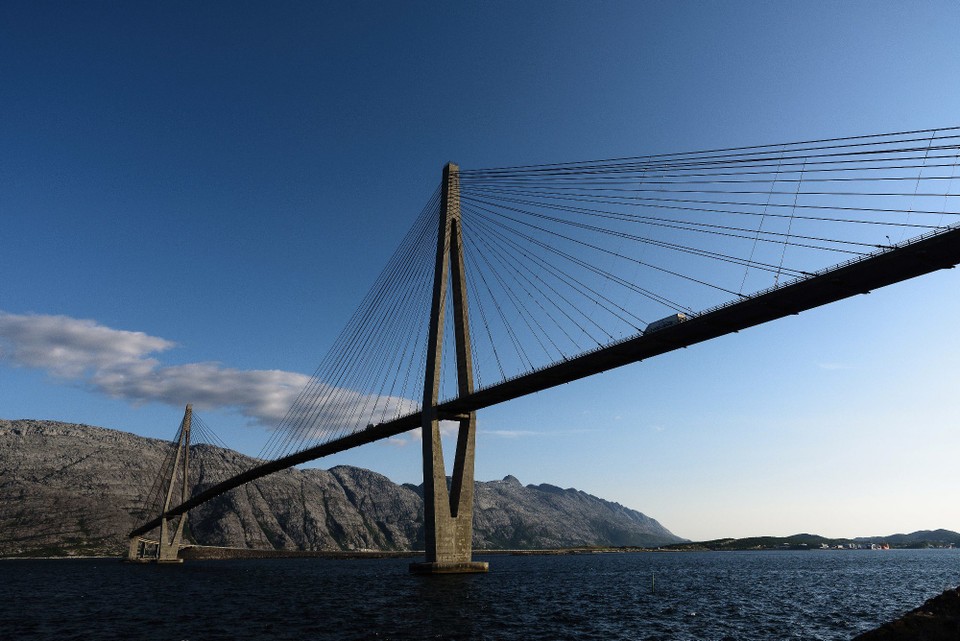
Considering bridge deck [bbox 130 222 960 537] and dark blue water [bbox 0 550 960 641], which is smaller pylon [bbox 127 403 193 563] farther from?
bridge deck [bbox 130 222 960 537]

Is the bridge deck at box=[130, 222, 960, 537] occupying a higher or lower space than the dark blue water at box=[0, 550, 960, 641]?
higher

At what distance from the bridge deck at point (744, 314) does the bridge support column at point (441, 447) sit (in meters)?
2.17

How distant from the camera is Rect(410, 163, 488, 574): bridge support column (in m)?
53.0

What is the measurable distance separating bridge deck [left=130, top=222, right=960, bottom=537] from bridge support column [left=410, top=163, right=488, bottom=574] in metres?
2.17

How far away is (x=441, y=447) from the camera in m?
55.0

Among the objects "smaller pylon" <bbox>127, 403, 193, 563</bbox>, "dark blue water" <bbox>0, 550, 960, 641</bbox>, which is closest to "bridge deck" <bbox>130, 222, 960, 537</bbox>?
"dark blue water" <bbox>0, 550, 960, 641</bbox>

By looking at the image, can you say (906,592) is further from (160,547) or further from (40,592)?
(160,547)

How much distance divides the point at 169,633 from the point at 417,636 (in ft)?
40.6

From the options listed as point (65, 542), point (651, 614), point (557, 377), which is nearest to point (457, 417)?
point (557, 377)

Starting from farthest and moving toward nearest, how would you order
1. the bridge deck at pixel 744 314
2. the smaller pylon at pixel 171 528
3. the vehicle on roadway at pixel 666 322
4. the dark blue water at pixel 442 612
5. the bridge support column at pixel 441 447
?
the smaller pylon at pixel 171 528 → the bridge support column at pixel 441 447 → the vehicle on roadway at pixel 666 322 → the bridge deck at pixel 744 314 → the dark blue water at pixel 442 612

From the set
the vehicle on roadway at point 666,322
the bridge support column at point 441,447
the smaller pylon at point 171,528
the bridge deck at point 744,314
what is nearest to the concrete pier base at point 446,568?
the bridge support column at point 441,447

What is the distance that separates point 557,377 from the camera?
51.9 metres

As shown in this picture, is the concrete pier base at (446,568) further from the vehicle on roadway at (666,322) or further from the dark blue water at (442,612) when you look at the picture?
the vehicle on roadway at (666,322)

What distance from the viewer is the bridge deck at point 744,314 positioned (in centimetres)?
3119
